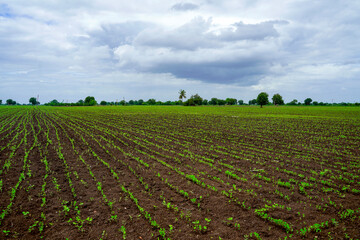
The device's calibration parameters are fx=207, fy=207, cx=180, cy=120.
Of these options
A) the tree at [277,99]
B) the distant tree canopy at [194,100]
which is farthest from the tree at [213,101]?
the tree at [277,99]

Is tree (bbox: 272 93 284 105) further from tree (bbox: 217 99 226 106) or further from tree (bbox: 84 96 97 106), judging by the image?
tree (bbox: 84 96 97 106)

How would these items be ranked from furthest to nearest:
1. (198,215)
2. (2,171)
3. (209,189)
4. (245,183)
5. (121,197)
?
→ 1. (2,171)
2. (245,183)
3. (209,189)
4. (121,197)
5. (198,215)

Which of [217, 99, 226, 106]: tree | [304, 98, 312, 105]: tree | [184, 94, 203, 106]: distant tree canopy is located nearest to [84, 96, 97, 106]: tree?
[184, 94, 203, 106]: distant tree canopy

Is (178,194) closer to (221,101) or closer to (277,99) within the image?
(277,99)

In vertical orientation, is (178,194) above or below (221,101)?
below

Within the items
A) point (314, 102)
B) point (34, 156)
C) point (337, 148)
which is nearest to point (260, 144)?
point (337, 148)

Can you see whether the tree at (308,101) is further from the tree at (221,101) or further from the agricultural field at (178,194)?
the agricultural field at (178,194)

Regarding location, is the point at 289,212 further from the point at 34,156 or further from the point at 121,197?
the point at 34,156

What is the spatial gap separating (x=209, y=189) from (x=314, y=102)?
647ft

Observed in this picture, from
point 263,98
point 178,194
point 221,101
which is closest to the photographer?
point 178,194

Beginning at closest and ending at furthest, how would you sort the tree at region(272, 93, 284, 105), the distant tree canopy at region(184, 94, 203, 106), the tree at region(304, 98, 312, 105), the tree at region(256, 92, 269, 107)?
the tree at region(256, 92, 269, 107), the distant tree canopy at region(184, 94, 203, 106), the tree at region(272, 93, 284, 105), the tree at region(304, 98, 312, 105)

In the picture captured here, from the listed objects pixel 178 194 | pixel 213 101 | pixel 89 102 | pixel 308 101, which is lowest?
pixel 178 194

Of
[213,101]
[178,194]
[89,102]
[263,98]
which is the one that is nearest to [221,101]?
[213,101]

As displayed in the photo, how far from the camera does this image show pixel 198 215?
21.2 ft
